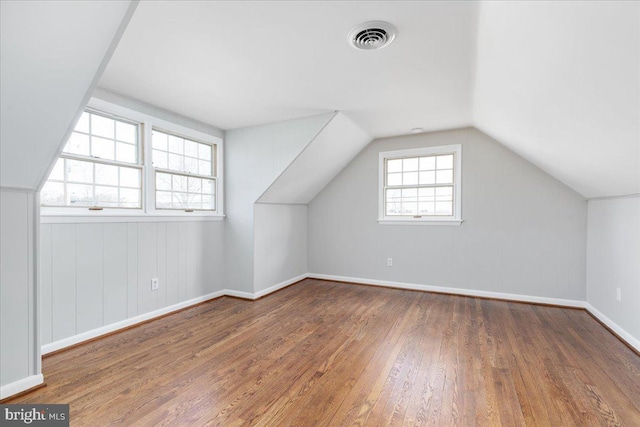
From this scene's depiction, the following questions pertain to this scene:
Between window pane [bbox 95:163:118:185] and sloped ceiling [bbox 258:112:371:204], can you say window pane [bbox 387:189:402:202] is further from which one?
window pane [bbox 95:163:118:185]

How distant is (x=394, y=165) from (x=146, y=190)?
3.39 metres

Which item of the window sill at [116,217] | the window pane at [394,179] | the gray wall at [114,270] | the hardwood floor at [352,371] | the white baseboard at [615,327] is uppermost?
the window pane at [394,179]

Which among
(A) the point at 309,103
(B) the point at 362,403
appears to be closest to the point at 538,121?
(A) the point at 309,103

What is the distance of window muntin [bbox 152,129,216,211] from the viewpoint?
327 cm

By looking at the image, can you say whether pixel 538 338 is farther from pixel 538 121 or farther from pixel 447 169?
pixel 447 169

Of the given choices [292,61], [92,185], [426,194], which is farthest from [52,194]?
[426,194]

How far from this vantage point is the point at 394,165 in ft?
14.9

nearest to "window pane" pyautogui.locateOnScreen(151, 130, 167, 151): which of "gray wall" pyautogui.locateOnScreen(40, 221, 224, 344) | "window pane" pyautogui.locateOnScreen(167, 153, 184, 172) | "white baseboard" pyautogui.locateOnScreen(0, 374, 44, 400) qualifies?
"window pane" pyautogui.locateOnScreen(167, 153, 184, 172)

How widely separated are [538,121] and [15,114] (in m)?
3.49

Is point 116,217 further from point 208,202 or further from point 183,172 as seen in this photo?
point 208,202

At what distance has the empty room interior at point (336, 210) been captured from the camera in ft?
5.25

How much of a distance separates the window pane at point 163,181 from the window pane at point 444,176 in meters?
3.61

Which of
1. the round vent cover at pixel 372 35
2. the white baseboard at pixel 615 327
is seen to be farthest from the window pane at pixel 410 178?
the round vent cover at pixel 372 35

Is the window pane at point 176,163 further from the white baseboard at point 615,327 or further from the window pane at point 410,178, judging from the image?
the white baseboard at point 615,327
